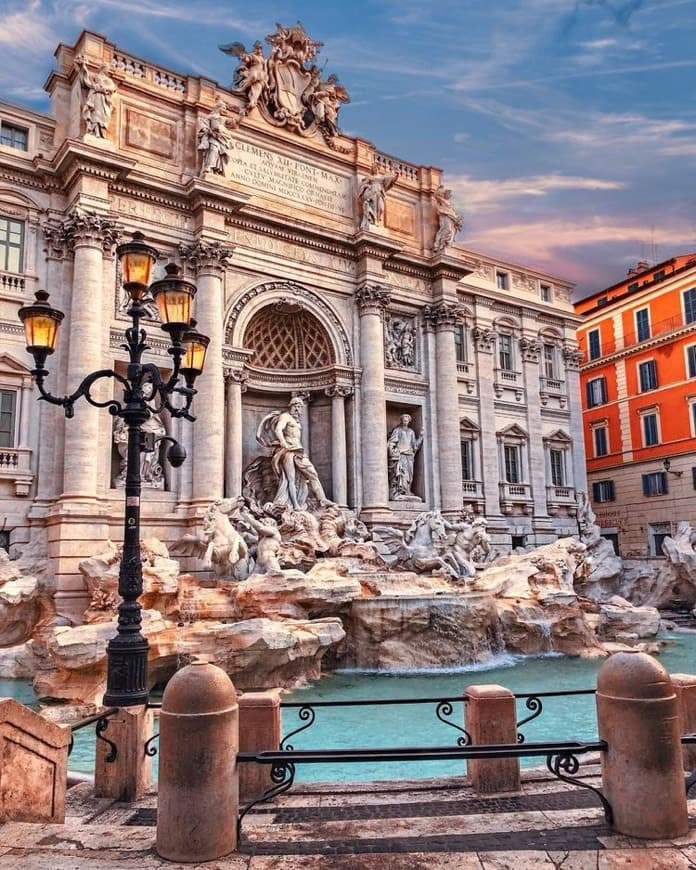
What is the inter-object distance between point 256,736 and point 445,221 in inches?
883

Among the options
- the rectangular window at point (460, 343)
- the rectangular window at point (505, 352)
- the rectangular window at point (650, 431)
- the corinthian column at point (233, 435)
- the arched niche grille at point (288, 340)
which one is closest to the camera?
the corinthian column at point (233, 435)

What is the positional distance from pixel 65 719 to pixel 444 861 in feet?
25.3

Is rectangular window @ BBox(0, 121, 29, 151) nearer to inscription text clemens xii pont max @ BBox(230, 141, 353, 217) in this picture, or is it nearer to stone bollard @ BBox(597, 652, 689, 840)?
inscription text clemens xii pont max @ BBox(230, 141, 353, 217)

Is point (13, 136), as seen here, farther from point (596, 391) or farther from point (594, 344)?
point (596, 391)

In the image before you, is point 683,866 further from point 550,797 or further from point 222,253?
point 222,253

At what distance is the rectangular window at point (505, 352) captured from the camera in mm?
27592

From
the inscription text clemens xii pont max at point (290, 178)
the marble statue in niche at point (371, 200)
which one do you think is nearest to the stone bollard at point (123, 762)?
the inscription text clemens xii pont max at point (290, 178)

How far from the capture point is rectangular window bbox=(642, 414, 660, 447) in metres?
30.3

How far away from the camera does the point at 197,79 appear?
20359mm

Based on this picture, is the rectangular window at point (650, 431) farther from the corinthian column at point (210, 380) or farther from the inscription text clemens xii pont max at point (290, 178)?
the corinthian column at point (210, 380)

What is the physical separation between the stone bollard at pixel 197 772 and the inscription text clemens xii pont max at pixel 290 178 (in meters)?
19.0

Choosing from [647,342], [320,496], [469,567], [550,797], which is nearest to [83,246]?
[320,496]

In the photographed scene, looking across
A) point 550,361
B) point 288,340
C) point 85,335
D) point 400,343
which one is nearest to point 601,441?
point 550,361

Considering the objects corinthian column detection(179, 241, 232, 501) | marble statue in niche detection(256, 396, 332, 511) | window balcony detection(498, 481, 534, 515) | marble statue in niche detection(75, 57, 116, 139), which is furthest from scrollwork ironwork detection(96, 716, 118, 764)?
window balcony detection(498, 481, 534, 515)
